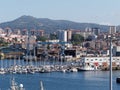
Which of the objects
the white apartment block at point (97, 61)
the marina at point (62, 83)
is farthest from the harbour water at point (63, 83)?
the white apartment block at point (97, 61)

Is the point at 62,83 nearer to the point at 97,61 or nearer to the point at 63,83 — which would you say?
the point at 63,83

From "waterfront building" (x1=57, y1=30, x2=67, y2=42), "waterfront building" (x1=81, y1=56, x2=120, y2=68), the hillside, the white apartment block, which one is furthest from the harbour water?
the hillside

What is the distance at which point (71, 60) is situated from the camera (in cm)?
2392

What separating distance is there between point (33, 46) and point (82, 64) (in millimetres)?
12145

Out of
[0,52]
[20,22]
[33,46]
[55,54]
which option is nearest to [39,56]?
[55,54]

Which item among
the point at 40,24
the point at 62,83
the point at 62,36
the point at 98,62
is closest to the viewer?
the point at 62,83

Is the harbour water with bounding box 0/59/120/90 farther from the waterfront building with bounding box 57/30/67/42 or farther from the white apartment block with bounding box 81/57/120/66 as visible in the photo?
the waterfront building with bounding box 57/30/67/42

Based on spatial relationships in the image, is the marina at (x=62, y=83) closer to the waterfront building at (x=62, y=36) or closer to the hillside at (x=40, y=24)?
the waterfront building at (x=62, y=36)

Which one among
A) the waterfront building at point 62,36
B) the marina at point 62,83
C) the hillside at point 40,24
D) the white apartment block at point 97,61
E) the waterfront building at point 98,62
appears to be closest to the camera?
the marina at point 62,83

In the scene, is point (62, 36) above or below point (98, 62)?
above

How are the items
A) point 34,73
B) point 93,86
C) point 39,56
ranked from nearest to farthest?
point 93,86
point 34,73
point 39,56

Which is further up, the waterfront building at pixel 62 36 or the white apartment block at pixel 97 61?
the waterfront building at pixel 62 36

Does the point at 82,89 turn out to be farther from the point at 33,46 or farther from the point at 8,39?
the point at 8,39

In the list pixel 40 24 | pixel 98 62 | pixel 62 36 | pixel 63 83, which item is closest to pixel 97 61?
pixel 98 62
